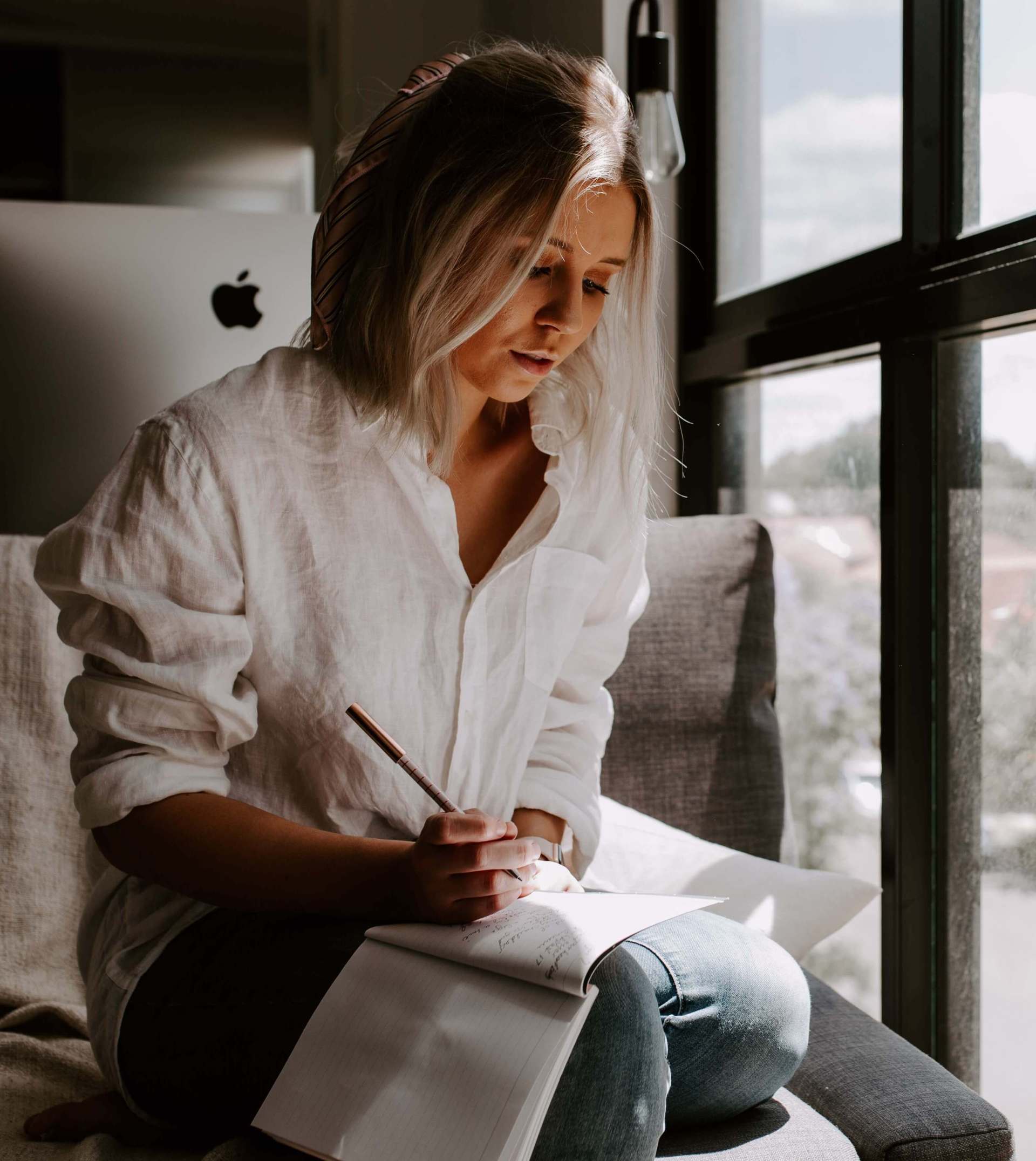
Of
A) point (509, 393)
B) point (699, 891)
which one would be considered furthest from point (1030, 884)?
point (509, 393)

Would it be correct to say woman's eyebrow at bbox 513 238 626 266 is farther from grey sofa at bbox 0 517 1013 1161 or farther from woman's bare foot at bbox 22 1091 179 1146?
woman's bare foot at bbox 22 1091 179 1146

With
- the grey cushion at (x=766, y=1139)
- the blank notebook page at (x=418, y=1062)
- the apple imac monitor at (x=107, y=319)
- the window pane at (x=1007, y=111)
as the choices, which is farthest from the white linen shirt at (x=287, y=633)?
the apple imac monitor at (x=107, y=319)

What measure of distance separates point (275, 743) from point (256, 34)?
1.85 meters

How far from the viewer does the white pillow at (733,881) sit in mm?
1347

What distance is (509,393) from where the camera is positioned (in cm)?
119

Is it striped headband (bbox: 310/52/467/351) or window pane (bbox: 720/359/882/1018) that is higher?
striped headband (bbox: 310/52/467/351)

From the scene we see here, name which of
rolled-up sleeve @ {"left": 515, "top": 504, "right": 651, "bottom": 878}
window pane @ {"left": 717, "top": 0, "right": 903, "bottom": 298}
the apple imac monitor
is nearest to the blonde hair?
rolled-up sleeve @ {"left": 515, "top": 504, "right": 651, "bottom": 878}

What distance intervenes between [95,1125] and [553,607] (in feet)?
2.01

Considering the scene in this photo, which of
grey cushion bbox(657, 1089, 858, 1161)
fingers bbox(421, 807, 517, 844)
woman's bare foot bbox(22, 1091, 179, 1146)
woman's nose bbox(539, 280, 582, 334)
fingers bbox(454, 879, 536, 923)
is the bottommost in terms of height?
grey cushion bbox(657, 1089, 858, 1161)

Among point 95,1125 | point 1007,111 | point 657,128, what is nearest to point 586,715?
point 95,1125

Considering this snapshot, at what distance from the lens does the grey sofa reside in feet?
3.32

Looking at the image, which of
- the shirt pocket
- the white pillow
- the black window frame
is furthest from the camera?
the black window frame

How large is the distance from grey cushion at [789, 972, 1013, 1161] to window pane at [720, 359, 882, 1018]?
1.82 feet

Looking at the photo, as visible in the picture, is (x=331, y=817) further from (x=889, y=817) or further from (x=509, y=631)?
(x=889, y=817)
